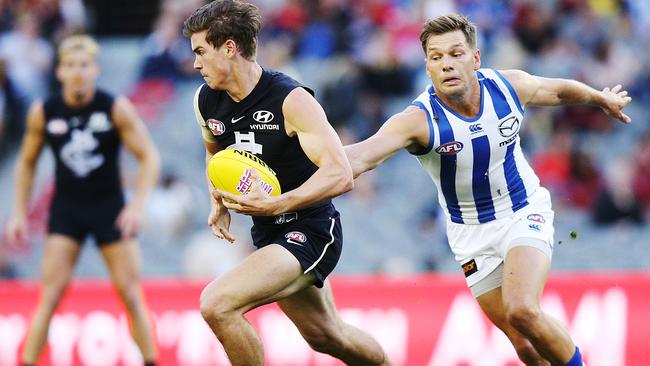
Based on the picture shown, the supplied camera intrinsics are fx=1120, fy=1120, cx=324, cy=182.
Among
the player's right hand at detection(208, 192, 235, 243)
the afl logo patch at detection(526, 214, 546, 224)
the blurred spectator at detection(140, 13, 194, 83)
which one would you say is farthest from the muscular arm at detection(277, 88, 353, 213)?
the blurred spectator at detection(140, 13, 194, 83)

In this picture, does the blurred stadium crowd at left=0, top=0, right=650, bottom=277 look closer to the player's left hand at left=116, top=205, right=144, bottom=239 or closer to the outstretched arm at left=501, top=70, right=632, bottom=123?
the player's left hand at left=116, top=205, right=144, bottom=239

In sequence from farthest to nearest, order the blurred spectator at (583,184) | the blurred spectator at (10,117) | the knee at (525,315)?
the blurred spectator at (10,117)
the blurred spectator at (583,184)
the knee at (525,315)

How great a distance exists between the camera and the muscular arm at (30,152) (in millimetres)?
9273

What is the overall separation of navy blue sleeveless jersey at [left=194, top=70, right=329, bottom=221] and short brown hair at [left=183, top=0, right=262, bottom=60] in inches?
9.0

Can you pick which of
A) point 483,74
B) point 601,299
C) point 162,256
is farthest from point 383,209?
point 483,74

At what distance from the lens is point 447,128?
21.4 ft

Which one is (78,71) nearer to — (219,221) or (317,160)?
(219,221)

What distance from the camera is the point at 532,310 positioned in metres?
6.16

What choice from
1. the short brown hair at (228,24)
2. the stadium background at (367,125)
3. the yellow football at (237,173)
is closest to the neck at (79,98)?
the stadium background at (367,125)

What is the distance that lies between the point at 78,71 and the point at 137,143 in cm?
76

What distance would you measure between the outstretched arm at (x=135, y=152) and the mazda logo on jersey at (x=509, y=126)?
139 inches

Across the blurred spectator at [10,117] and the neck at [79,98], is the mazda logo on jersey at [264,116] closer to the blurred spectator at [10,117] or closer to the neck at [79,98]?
the neck at [79,98]

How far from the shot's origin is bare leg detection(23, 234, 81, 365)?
28.7 ft

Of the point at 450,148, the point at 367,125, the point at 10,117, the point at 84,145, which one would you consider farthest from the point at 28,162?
the point at 10,117
